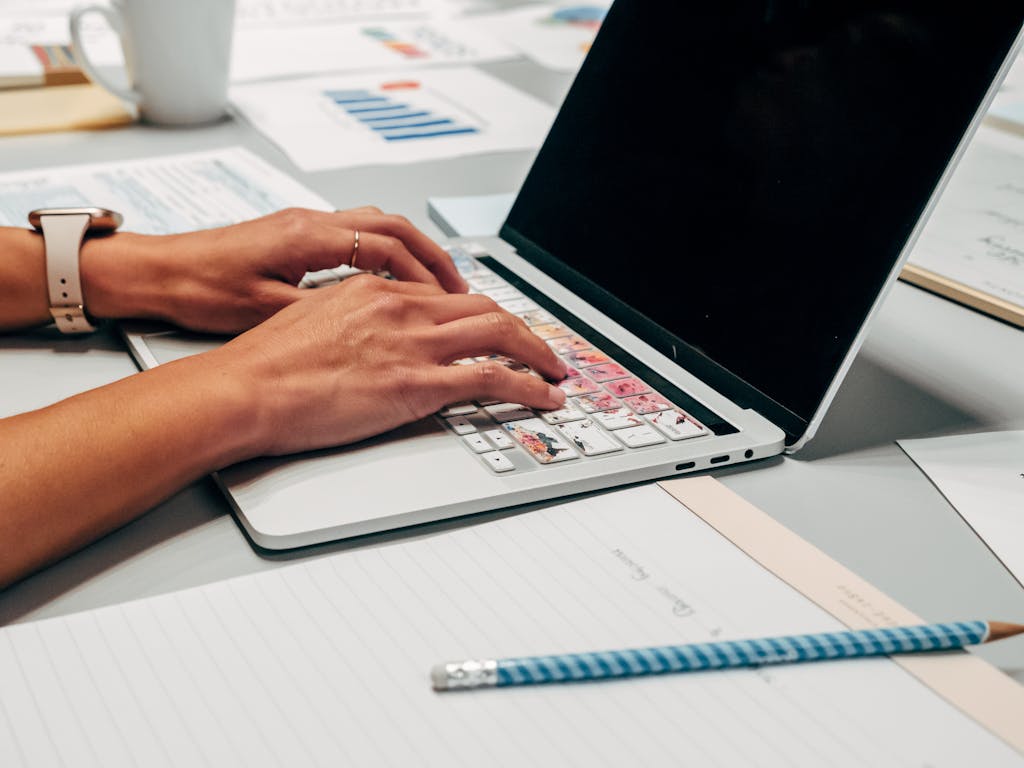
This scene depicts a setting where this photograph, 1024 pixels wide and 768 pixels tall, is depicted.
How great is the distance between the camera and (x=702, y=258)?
68 cm

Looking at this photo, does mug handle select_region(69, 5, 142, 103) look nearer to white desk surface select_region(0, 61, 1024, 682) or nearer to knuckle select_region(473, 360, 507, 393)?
white desk surface select_region(0, 61, 1024, 682)

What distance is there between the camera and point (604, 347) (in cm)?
68

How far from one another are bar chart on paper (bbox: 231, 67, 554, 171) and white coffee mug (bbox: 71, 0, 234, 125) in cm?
7

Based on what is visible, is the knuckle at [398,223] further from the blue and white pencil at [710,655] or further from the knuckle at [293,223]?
the blue and white pencil at [710,655]

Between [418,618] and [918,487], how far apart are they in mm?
324

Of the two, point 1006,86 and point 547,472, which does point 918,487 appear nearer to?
point 547,472

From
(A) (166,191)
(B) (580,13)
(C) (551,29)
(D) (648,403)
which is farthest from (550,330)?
(B) (580,13)

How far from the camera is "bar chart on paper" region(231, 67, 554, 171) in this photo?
113 cm

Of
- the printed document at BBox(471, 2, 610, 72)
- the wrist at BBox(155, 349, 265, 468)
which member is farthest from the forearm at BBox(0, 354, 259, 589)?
the printed document at BBox(471, 2, 610, 72)

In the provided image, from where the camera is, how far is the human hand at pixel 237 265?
70 centimetres

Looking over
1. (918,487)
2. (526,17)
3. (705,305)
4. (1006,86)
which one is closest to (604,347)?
(705,305)

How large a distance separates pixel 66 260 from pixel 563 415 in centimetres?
39

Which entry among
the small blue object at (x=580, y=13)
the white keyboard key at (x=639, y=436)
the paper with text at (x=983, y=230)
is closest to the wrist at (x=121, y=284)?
the white keyboard key at (x=639, y=436)

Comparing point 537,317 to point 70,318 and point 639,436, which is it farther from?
point 70,318
